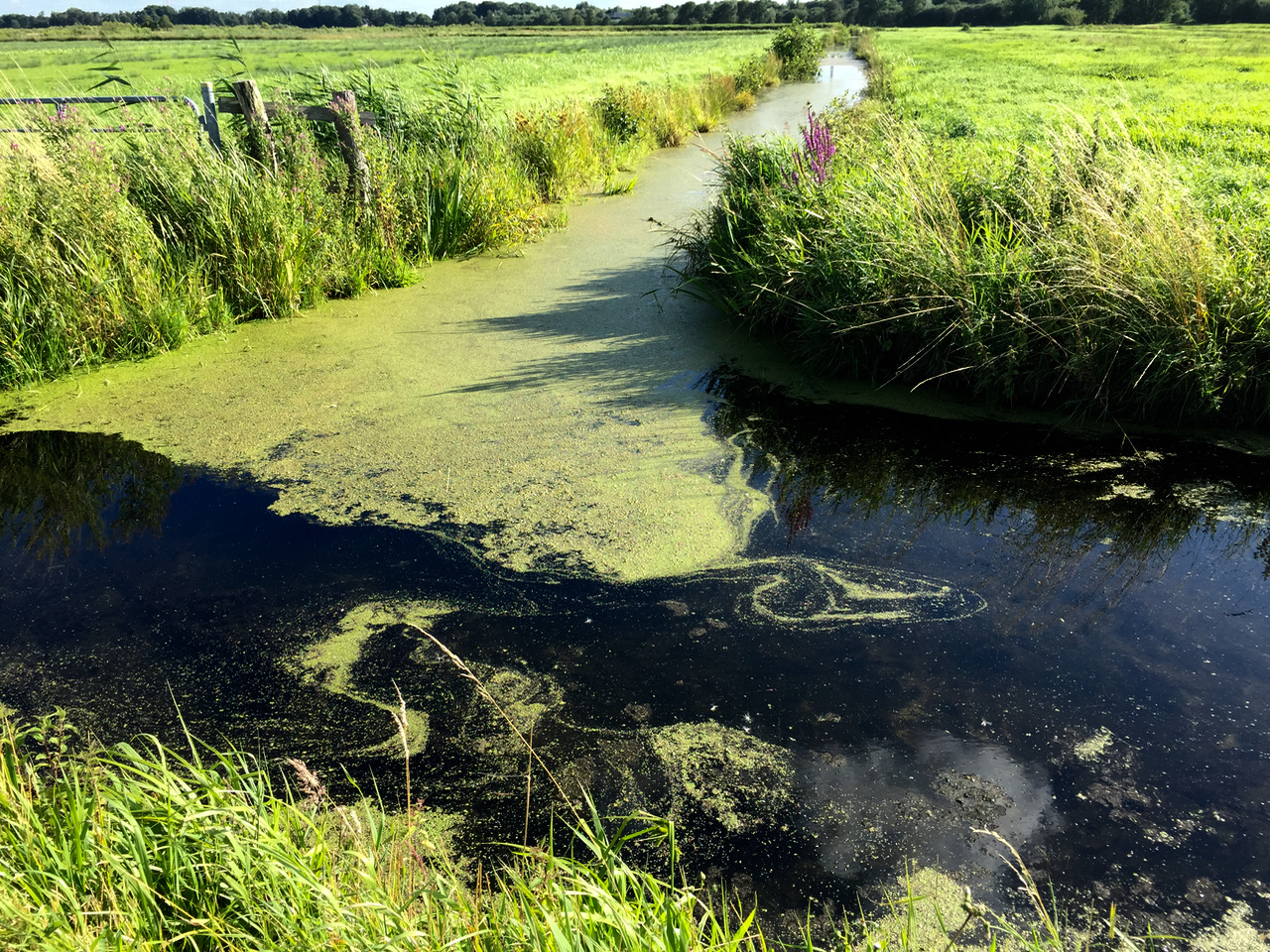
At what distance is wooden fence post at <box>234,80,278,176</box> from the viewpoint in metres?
5.09

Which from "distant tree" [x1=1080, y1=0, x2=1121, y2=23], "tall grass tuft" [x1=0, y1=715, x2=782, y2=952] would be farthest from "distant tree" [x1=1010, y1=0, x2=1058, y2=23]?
"tall grass tuft" [x1=0, y1=715, x2=782, y2=952]

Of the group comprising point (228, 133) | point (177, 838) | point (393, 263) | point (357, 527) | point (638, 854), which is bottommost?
point (638, 854)

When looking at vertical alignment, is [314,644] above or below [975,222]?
below

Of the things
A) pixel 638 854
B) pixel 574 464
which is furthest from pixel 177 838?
pixel 574 464

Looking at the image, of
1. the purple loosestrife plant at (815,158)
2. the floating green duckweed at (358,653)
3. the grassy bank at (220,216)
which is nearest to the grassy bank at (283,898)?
the floating green duckweed at (358,653)

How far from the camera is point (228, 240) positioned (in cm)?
464

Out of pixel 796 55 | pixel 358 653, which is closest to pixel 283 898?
pixel 358 653

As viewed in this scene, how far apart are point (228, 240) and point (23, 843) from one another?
4.12 m

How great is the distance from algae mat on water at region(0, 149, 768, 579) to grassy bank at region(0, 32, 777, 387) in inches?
8.9

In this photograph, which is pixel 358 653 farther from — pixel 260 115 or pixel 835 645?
pixel 260 115

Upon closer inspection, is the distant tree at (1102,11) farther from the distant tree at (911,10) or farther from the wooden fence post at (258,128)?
the wooden fence post at (258,128)

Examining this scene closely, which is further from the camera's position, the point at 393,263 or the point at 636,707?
the point at 393,263

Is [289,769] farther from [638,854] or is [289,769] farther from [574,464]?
[574,464]

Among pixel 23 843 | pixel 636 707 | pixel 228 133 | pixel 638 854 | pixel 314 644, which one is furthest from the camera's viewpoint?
pixel 228 133
